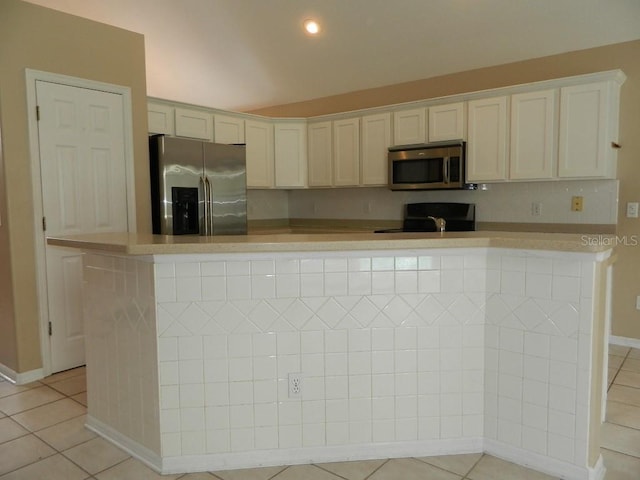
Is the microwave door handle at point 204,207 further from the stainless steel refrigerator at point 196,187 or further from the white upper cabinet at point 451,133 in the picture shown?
the white upper cabinet at point 451,133

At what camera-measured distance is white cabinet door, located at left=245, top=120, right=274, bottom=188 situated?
194 inches

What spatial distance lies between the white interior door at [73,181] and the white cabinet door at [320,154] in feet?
7.19

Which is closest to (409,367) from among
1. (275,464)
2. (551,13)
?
(275,464)

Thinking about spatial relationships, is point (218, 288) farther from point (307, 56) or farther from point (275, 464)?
point (307, 56)

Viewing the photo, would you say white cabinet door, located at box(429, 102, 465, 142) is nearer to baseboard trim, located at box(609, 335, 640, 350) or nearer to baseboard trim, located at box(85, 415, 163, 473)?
baseboard trim, located at box(609, 335, 640, 350)

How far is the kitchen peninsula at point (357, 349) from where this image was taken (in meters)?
1.87

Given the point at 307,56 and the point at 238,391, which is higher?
the point at 307,56

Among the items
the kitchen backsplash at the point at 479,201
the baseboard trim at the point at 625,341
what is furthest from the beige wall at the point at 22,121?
the baseboard trim at the point at 625,341

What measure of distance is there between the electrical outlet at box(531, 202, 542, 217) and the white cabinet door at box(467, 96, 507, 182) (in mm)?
416

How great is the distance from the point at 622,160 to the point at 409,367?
277 centimetres

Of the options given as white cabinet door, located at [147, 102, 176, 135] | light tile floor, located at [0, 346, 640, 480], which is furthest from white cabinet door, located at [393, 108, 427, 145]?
light tile floor, located at [0, 346, 640, 480]

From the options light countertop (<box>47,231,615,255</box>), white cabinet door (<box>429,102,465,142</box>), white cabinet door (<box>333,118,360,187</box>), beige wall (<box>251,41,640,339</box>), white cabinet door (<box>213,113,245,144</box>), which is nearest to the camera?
light countertop (<box>47,231,615,255</box>)

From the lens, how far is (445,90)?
4398mm

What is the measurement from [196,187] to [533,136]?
282 cm
